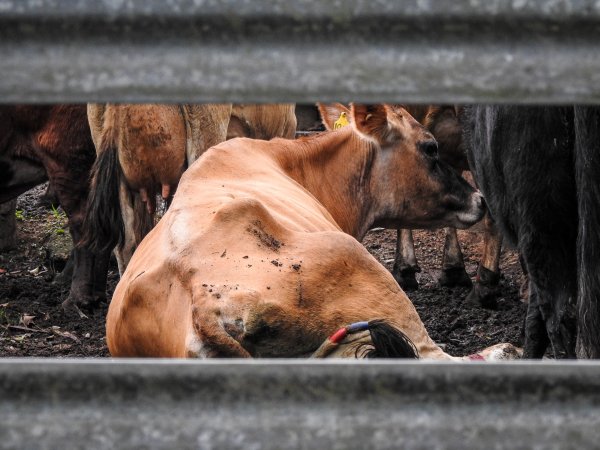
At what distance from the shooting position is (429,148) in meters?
6.12

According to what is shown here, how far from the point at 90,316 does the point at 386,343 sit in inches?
185

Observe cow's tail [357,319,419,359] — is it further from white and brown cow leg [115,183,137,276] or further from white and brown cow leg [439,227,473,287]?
white and brown cow leg [439,227,473,287]

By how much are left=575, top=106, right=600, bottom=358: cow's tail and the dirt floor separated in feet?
9.56

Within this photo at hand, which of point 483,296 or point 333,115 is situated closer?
point 333,115

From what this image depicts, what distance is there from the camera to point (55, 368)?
3.37 ft

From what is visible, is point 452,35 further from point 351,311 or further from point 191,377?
point 351,311

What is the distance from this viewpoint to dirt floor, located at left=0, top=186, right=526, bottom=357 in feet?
21.9

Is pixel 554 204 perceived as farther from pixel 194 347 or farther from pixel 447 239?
pixel 447 239

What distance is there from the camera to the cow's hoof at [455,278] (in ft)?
28.1

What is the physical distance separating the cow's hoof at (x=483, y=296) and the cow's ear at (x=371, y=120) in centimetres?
239

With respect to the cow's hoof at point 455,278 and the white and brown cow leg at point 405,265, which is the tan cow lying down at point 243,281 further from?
the cow's hoof at point 455,278

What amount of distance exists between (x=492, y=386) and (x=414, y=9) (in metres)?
0.40

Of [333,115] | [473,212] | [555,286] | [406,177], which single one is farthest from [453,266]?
[555,286]

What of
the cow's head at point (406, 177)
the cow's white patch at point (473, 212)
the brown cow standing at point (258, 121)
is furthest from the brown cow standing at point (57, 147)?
the cow's white patch at point (473, 212)
